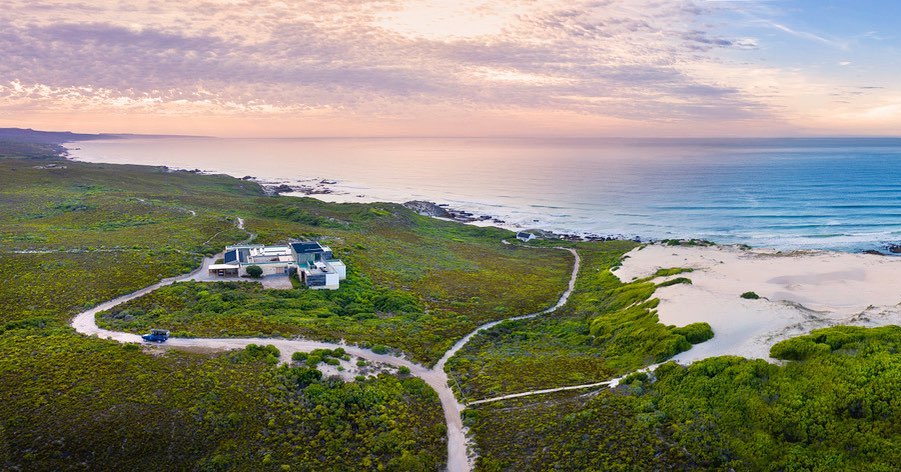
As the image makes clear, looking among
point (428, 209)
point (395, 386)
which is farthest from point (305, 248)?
point (428, 209)

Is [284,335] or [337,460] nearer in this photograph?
[337,460]

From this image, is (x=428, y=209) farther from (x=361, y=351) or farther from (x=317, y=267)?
(x=361, y=351)

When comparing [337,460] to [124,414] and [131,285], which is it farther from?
[131,285]

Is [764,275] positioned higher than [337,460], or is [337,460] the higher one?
[764,275]

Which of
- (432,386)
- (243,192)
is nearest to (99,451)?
(432,386)

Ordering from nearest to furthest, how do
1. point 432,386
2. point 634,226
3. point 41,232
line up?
1. point 432,386
2. point 41,232
3. point 634,226

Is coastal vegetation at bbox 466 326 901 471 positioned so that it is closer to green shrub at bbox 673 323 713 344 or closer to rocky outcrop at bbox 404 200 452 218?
green shrub at bbox 673 323 713 344

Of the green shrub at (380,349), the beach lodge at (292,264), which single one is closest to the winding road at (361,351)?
the green shrub at (380,349)

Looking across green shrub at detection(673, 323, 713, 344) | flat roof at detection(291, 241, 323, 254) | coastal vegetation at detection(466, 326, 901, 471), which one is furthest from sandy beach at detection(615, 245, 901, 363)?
flat roof at detection(291, 241, 323, 254)
